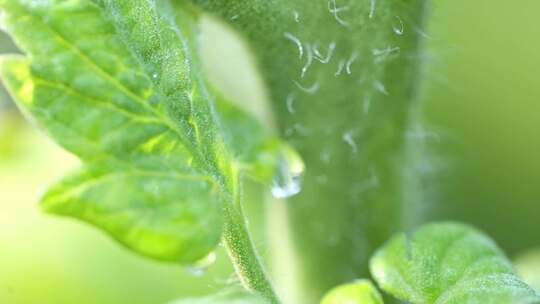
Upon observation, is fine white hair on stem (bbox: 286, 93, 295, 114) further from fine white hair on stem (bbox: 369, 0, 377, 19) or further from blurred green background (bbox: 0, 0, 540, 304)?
blurred green background (bbox: 0, 0, 540, 304)

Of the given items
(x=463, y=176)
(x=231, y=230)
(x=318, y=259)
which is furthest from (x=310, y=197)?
(x=463, y=176)

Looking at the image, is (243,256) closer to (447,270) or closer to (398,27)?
(447,270)

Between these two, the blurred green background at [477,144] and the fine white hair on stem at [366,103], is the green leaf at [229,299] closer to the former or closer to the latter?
the fine white hair on stem at [366,103]

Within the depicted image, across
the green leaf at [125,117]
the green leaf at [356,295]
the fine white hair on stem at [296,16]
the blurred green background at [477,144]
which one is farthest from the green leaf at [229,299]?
the blurred green background at [477,144]

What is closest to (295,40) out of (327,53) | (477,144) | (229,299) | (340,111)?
(327,53)

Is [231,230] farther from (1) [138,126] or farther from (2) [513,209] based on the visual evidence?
(2) [513,209]

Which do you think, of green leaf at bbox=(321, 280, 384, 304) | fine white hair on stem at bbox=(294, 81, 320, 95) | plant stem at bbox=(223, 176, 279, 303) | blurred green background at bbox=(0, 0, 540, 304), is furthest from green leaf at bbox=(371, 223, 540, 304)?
blurred green background at bbox=(0, 0, 540, 304)
